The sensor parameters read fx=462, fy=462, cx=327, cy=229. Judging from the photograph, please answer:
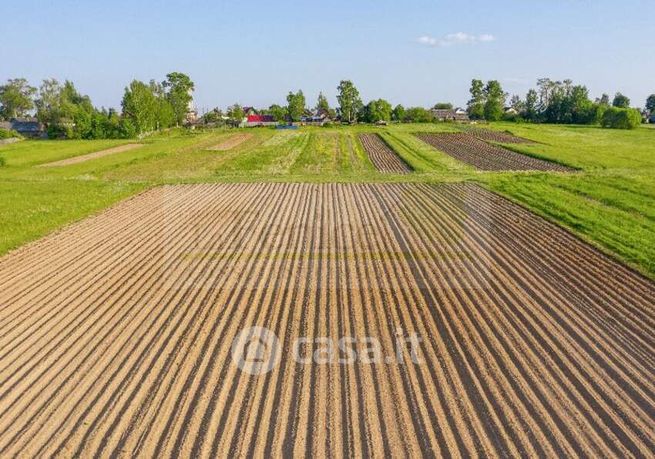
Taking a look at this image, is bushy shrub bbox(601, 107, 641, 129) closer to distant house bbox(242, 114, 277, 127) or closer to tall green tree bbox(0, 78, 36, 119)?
distant house bbox(242, 114, 277, 127)

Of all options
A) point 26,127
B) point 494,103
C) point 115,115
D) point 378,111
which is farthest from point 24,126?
point 494,103

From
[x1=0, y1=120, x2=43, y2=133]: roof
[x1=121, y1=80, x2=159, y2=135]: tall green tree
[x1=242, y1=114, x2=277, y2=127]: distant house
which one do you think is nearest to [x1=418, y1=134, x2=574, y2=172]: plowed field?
[x1=121, y1=80, x2=159, y2=135]: tall green tree

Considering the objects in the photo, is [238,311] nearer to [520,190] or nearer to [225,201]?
[225,201]

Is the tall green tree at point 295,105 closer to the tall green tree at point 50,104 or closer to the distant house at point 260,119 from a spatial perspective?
the distant house at point 260,119

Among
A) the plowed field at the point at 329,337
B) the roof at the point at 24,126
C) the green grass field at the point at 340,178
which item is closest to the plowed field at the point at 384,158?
the green grass field at the point at 340,178

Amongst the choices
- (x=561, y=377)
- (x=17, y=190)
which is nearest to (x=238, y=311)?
(x=561, y=377)
